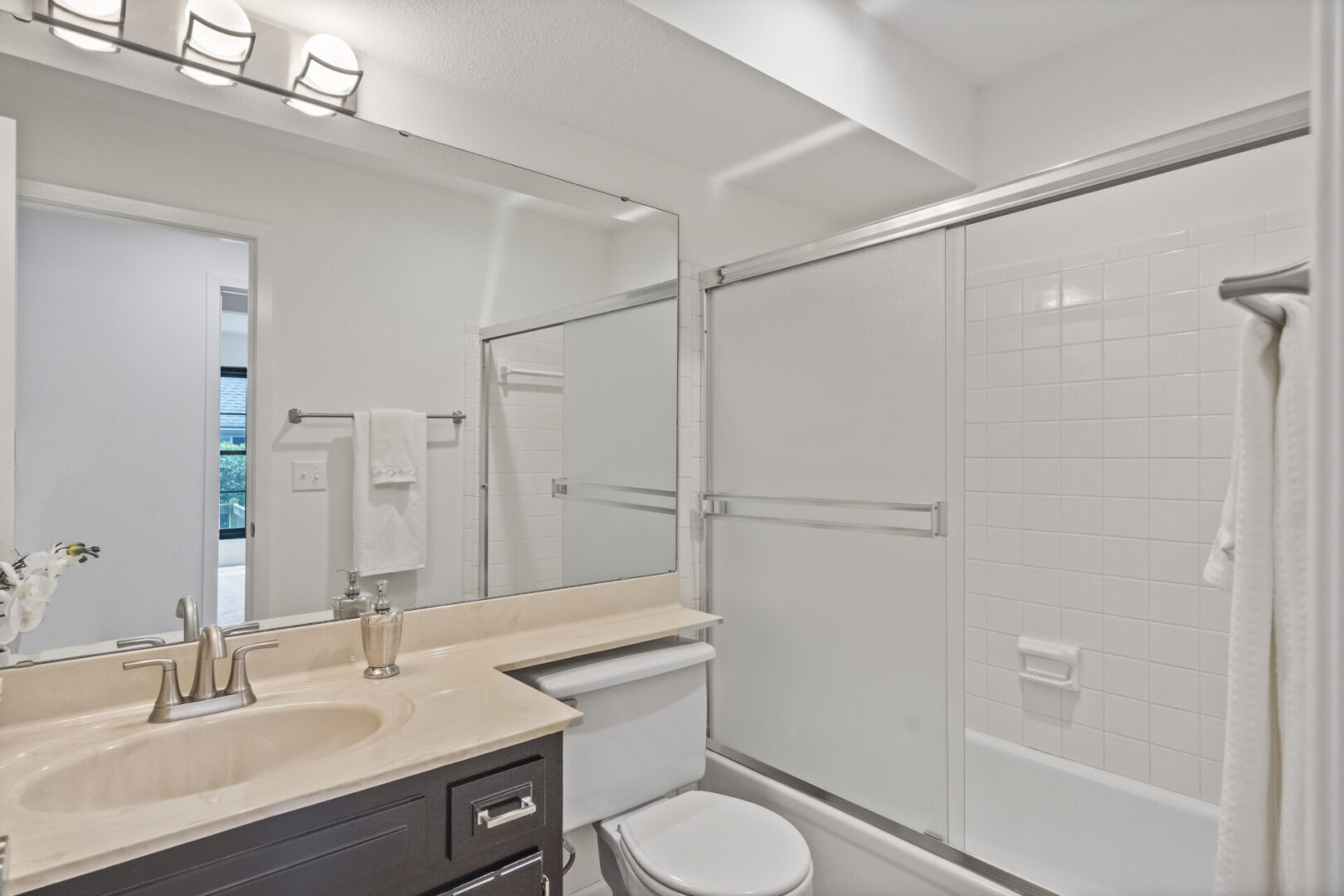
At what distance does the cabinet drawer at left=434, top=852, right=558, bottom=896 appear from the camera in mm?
1086

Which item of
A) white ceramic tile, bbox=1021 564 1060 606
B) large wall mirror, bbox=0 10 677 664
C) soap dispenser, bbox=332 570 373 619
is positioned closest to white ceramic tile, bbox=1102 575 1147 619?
white ceramic tile, bbox=1021 564 1060 606

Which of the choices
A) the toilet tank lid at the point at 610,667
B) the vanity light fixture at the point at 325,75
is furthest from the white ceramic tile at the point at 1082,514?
the vanity light fixture at the point at 325,75

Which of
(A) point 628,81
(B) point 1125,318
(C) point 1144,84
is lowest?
(B) point 1125,318

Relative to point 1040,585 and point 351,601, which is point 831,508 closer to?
point 1040,585

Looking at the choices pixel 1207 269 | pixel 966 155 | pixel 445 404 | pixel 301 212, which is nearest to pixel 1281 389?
pixel 1207 269

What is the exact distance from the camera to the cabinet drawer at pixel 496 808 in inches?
42.4

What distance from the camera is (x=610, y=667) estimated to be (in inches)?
66.6

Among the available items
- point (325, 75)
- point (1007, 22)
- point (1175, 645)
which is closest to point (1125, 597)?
point (1175, 645)

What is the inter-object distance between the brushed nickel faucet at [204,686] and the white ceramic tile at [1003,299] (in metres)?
2.10

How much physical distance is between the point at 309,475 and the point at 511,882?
2.91 feet

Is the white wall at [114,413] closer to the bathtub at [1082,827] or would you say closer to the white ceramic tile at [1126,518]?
the bathtub at [1082,827]

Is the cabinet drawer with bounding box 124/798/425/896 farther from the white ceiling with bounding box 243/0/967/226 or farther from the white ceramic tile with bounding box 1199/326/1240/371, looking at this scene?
the white ceramic tile with bounding box 1199/326/1240/371

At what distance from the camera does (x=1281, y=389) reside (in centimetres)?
72

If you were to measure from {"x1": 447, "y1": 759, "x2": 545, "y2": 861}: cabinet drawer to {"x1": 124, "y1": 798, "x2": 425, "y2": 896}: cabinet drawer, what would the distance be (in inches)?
A: 2.1
